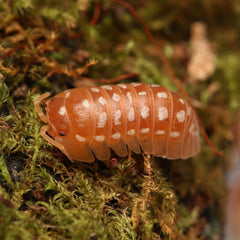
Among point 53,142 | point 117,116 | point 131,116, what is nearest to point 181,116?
point 131,116

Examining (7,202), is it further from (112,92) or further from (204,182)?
(204,182)

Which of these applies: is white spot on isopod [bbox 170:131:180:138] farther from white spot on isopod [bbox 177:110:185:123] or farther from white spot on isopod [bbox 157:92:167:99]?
white spot on isopod [bbox 157:92:167:99]

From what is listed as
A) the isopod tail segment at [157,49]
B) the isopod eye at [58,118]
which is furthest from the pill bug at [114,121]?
the isopod tail segment at [157,49]

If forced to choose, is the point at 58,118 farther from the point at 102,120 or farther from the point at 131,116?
the point at 131,116

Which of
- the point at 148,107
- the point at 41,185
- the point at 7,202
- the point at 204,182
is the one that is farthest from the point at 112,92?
the point at 204,182

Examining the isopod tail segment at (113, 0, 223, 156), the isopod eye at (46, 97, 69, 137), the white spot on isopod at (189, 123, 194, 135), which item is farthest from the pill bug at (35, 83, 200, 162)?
the isopod tail segment at (113, 0, 223, 156)
